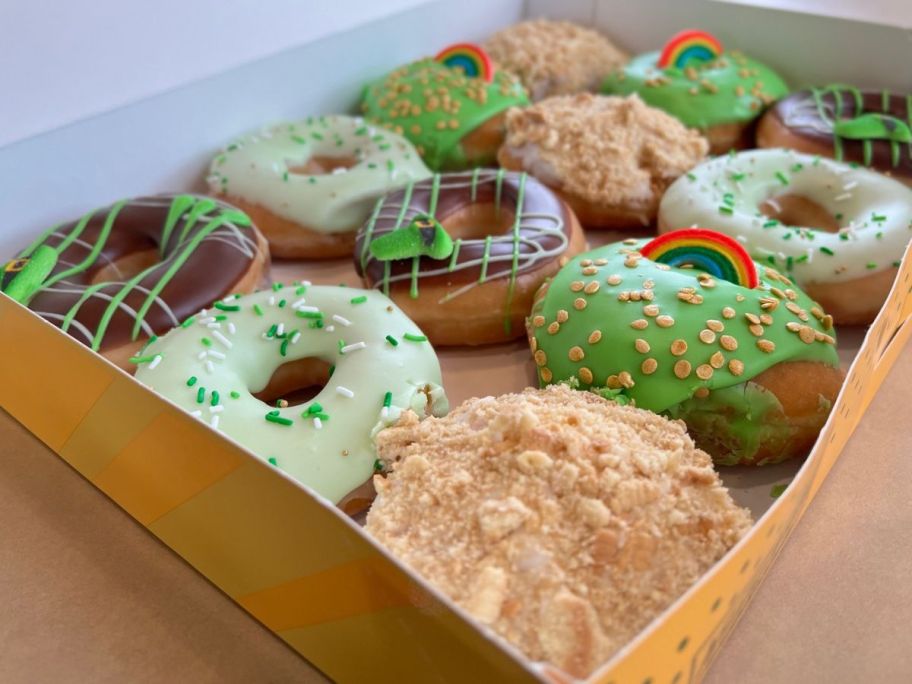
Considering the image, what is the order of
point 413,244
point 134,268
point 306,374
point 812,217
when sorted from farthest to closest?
1. point 812,217
2. point 134,268
3. point 413,244
4. point 306,374

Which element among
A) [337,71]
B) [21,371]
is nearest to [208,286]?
[21,371]

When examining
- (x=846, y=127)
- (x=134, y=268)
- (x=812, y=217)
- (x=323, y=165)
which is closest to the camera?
(x=134, y=268)

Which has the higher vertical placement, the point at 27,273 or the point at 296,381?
the point at 27,273

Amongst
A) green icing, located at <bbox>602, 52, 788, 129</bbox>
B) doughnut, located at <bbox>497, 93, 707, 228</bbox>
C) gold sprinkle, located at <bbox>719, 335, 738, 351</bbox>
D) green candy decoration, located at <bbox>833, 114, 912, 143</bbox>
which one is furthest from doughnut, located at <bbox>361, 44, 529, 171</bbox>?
gold sprinkle, located at <bbox>719, 335, 738, 351</bbox>

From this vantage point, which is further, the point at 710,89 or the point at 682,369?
the point at 710,89

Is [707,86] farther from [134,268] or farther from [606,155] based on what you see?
[134,268]

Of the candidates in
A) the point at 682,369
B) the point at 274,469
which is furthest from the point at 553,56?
the point at 274,469

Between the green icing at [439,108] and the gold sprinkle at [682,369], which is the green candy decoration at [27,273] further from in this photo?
the gold sprinkle at [682,369]

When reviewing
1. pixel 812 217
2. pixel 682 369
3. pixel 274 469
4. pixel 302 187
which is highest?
pixel 274 469
